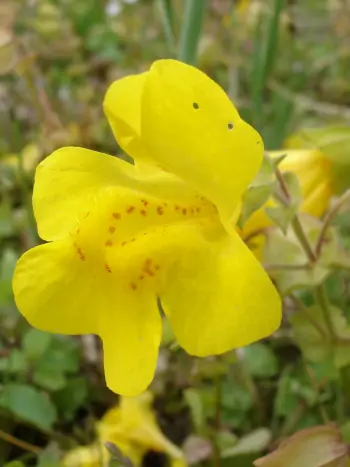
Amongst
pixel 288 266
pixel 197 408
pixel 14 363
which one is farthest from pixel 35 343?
pixel 288 266

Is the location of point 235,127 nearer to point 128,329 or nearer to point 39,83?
point 128,329

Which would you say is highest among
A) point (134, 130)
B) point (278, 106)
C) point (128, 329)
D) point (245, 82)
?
point (134, 130)

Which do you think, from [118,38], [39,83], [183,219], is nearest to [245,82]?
[118,38]

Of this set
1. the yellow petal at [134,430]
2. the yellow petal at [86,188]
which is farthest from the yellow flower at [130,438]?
the yellow petal at [86,188]

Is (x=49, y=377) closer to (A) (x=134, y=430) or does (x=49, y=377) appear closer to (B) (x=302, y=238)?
(A) (x=134, y=430)

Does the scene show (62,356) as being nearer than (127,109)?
No

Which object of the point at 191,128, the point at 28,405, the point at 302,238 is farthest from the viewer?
the point at 28,405

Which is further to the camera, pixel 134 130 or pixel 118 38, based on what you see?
pixel 118 38
